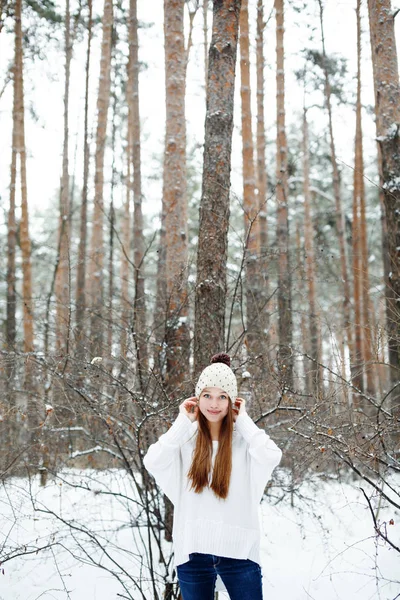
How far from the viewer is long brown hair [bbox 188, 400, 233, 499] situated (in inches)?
101

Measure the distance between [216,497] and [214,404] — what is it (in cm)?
45

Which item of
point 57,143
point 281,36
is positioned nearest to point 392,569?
point 281,36

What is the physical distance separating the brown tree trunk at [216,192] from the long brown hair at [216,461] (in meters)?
1.21

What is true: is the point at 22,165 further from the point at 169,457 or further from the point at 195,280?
the point at 169,457

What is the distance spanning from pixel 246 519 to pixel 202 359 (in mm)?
1502

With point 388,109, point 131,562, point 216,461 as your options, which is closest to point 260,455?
point 216,461

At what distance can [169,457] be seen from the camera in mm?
2633

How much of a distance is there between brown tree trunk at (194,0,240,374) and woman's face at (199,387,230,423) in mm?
1186

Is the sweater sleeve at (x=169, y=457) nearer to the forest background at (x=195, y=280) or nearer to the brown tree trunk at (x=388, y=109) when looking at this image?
the forest background at (x=195, y=280)

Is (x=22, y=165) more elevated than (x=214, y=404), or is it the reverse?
(x=22, y=165)

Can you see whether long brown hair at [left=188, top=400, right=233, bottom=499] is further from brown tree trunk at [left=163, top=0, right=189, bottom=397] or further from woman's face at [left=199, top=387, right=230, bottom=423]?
brown tree trunk at [left=163, top=0, right=189, bottom=397]

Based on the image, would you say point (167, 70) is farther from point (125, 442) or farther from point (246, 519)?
point (246, 519)

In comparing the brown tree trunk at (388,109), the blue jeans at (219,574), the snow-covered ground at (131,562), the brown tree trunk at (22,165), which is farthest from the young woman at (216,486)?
the brown tree trunk at (22,165)

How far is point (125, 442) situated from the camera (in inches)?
203
